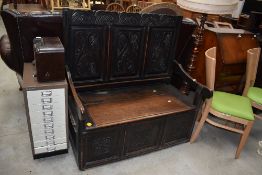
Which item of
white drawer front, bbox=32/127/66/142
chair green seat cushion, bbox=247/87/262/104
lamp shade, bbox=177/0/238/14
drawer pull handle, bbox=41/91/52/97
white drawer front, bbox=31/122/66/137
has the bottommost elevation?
white drawer front, bbox=32/127/66/142

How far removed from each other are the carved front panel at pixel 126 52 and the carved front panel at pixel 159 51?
106mm

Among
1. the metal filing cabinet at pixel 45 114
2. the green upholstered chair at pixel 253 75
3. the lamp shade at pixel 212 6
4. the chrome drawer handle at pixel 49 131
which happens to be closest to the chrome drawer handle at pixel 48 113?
the metal filing cabinet at pixel 45 114

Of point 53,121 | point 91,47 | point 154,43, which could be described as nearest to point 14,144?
point 53,121

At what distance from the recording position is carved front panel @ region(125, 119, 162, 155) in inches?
72.9

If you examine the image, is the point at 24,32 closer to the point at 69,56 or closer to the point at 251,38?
the point at 69,56

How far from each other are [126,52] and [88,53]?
378 mm

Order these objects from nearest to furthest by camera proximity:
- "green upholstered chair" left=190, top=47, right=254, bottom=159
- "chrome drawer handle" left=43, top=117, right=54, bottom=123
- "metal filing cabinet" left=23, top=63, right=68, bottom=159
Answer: "metal filing cabinet" left=23, top=63, right=68, bottom=159
"chrome drawer handle" left=43, top=117, right=54, bottom=123
"green upholstered chair" left=190, top=47, right=254, bottom=159

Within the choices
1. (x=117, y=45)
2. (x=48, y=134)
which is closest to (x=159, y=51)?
(x=117, y=45)

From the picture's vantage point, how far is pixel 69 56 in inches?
75.2

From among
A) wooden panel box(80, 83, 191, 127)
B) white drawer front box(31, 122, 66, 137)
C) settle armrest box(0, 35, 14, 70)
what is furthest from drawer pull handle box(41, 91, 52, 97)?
settle armrest box(0, 35, 14, 70)

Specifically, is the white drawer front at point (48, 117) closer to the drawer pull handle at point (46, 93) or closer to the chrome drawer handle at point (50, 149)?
the drawer pull handle at point (46, 93)

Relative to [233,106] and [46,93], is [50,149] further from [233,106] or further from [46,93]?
[233,106]

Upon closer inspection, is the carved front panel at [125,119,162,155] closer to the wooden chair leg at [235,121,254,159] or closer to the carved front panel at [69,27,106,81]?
the carved front panel at [69,27,106,81]

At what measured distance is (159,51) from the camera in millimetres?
2305
